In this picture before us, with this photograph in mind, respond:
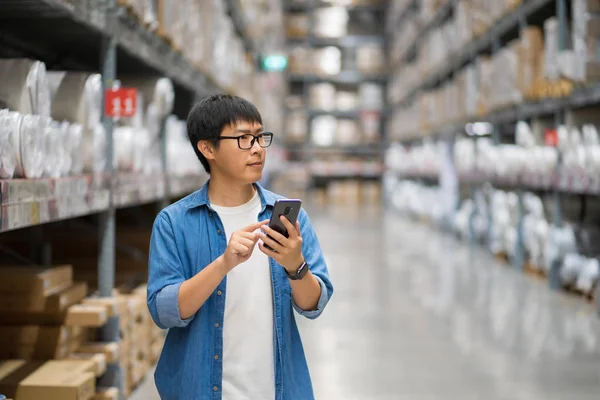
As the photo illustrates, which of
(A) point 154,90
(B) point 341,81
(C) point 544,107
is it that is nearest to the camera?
(A) point 154,90

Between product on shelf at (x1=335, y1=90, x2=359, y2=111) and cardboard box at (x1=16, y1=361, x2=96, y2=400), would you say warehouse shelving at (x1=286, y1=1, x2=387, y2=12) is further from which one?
cardboard box at (x1=16, y1=361, x2=96, y2=400)

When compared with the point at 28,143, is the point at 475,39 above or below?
above

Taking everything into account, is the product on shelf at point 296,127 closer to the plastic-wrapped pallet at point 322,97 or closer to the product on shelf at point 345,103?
the plastic-wrapped pallet at point 322,97

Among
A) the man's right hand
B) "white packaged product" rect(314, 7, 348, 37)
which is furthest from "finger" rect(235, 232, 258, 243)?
"white packaged product" rect(314, 7, 348, 37)

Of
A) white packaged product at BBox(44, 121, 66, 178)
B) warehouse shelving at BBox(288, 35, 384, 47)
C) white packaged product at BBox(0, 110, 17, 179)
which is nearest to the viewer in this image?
white packaged product at BBox(0, 110, 17, 179)

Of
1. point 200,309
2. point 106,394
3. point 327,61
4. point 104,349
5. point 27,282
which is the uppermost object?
point 327,61

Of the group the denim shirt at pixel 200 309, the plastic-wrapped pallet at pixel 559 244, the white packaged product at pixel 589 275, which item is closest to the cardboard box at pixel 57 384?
the denim shirt at pixel 200 309

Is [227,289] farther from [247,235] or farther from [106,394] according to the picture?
[106,394]

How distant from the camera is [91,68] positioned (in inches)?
199

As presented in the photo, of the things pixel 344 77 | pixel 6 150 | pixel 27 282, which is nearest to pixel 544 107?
pixel 27 282

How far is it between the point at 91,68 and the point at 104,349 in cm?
231

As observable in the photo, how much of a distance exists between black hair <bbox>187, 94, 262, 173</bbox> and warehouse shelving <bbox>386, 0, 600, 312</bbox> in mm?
4414

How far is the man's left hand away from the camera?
5.50 ft

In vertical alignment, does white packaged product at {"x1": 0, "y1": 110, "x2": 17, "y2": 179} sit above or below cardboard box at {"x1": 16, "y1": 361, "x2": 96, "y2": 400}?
above
